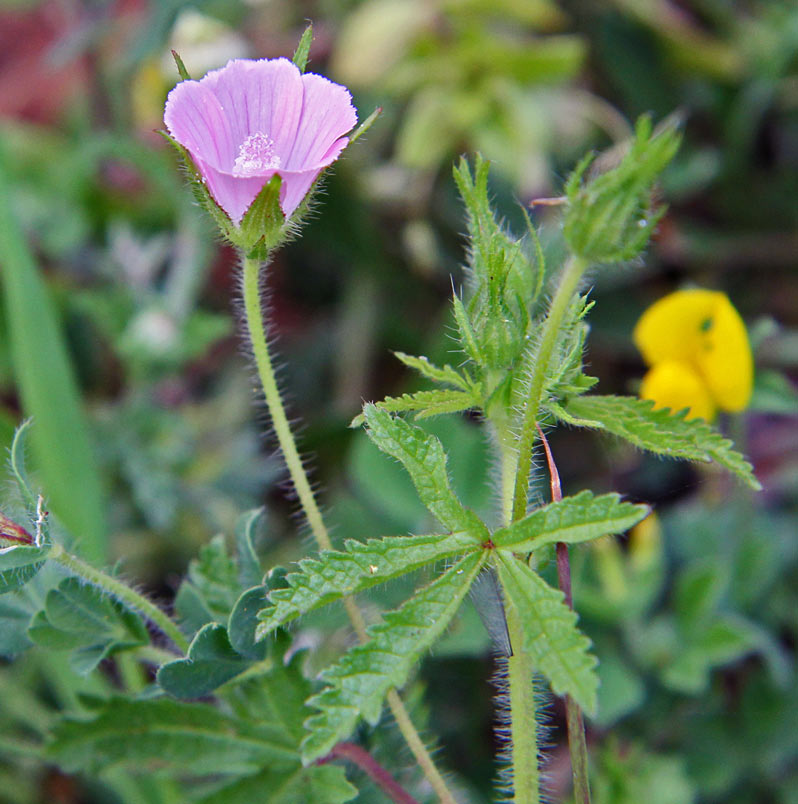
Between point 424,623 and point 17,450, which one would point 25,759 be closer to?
point 17,450

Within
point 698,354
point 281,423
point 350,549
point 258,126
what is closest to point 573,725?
point 350,549

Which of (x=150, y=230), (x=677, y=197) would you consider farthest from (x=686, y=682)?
(x=150, y=230)

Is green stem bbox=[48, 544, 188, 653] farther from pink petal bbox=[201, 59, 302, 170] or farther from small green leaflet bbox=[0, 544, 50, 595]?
pink petal bbox=[201, 59, 302, 170]

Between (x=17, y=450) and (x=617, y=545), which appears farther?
(x=617, y=545)

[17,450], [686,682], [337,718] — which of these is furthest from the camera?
[686,682]

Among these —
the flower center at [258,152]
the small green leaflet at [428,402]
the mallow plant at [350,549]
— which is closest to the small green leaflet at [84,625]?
the mallow plant at [350,549]
